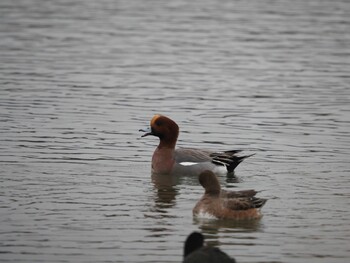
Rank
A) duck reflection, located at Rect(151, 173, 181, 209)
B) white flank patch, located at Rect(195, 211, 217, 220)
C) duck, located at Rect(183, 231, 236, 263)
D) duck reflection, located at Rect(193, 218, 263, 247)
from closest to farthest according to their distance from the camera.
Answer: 1. duck, located at Rect(183, 231, 236, 263)
2. duck reflection, located at Rect(193, 218, 263, 247)
3. white flank patch, located at Rect(195, 211, 217, 220)
4. duck reflection, located at Rect(151, 173, 181, 209)

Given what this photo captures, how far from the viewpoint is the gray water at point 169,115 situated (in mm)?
12766

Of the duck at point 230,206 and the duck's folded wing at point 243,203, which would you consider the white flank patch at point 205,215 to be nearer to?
the duck at point 230,206

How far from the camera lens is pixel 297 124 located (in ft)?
68.4

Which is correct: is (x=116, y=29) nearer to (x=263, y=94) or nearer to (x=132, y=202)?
(x=263, y=94)

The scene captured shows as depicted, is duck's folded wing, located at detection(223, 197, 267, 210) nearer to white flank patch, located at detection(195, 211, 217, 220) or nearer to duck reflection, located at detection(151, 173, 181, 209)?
white flank patch, located at detection(195, 211, 217, 220)

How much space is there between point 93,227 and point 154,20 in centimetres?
2526

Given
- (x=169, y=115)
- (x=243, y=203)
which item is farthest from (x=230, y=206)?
(x=169, y=115)

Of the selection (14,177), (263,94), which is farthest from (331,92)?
(14,177)

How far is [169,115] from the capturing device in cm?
2169

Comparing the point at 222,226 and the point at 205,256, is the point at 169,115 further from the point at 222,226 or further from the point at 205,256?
the point at 205,256

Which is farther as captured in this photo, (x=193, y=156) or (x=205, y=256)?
(x=193, y=156)

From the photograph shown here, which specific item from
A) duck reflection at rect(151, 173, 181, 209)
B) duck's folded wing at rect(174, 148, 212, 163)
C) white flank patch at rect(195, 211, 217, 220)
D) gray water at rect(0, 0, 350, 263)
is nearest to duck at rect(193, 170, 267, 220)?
white flank patch at rect(195, 211, 217, 220)

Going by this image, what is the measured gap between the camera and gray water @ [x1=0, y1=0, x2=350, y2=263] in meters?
12.8

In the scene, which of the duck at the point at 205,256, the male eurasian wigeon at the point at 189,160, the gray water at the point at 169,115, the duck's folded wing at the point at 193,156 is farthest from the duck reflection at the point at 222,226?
the duck's folded wing at the point at 193,156
